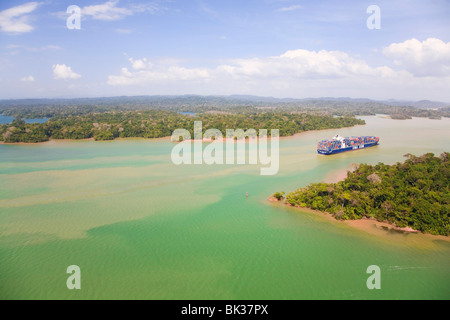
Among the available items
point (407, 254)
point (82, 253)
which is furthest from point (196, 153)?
point (407, 254)

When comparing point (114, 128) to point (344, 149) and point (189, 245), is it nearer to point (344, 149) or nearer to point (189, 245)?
point (344, 149)

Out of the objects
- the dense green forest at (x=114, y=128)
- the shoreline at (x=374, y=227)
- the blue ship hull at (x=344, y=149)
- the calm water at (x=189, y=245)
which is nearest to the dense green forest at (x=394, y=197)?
the shoreline at (x=374, y=227)

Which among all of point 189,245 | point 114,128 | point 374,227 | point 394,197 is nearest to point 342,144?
point 394,197

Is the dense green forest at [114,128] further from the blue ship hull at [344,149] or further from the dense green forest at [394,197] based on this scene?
the dense green forest at [394,197]

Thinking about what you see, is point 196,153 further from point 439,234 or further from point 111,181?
point 439,234

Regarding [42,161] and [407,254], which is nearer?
[407,254]

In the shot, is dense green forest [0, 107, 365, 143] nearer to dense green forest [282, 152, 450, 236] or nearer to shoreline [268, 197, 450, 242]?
dense green forest [282, 152, 450, 236]

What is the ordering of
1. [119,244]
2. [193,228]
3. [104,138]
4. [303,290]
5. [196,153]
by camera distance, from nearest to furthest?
[303,290], [119,244], [193,228], [196,153], [104,138]
